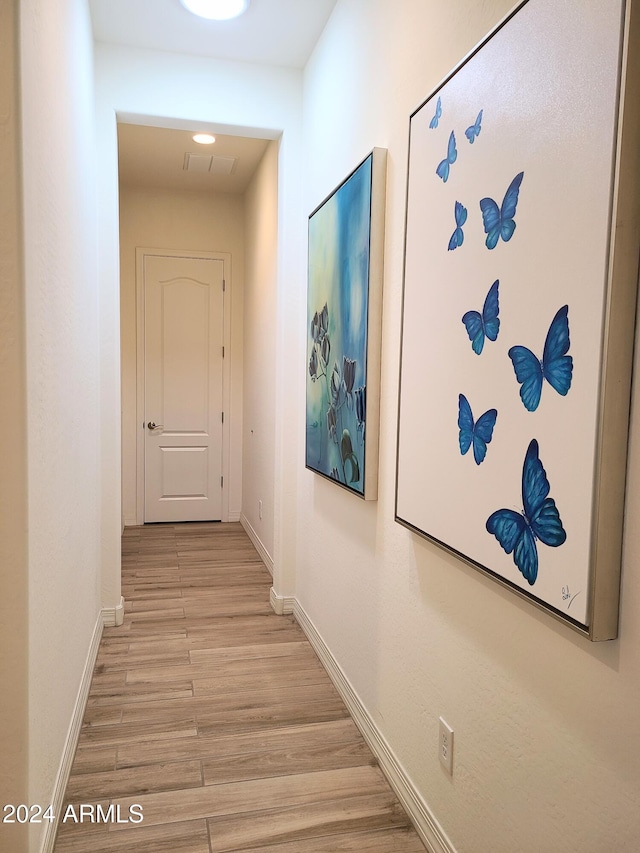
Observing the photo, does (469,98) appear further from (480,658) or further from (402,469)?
(480,658)

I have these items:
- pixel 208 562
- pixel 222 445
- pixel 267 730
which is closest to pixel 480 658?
pixel 267 730

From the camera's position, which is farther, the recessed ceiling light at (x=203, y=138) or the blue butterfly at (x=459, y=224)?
the recessed ceiling light at (x=203, y=138)

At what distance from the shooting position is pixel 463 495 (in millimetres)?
1486

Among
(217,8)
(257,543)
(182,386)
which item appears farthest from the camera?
(182,386)

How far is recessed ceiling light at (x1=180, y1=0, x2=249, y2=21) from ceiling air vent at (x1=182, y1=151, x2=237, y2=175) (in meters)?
1.63

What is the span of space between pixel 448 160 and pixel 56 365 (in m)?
1.19

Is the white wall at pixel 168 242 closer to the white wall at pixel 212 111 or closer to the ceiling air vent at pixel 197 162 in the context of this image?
the ceiling air vent at pixel 197 162

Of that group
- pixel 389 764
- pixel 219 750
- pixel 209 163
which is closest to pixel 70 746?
pixel 219 750

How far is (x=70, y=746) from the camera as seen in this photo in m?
2.07

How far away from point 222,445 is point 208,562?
141 centimetres

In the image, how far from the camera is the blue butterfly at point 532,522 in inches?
45.8

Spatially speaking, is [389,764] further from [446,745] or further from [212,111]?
[212,111]

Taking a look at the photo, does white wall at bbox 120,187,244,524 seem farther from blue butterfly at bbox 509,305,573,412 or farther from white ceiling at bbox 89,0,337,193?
blue butterfly at bbox 509,305,573,412

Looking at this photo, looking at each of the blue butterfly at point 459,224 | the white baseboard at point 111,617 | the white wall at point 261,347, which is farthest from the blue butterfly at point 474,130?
the white baseboard at point 111,617
